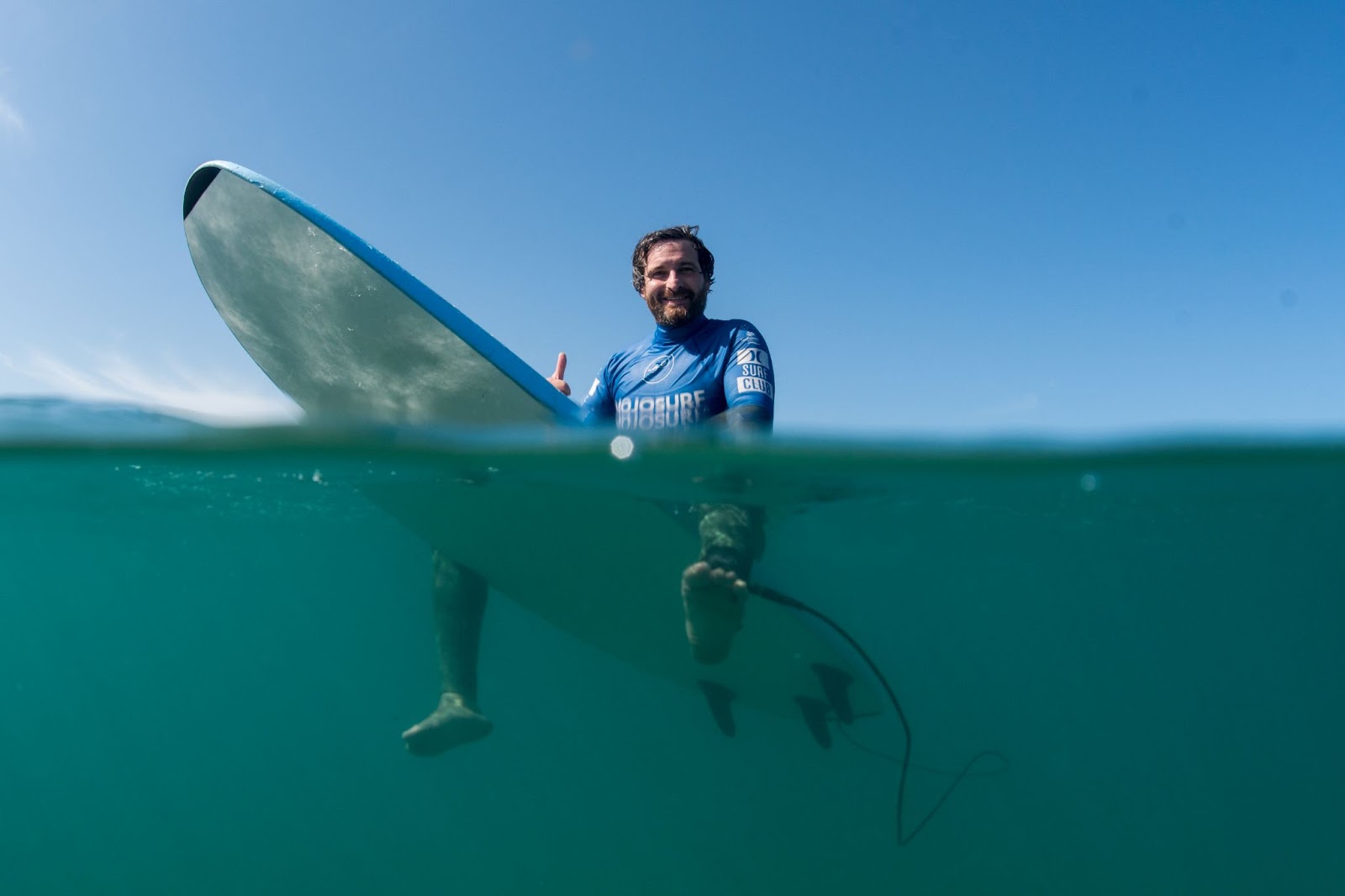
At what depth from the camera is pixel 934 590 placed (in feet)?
42.2

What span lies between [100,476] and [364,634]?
18.2m

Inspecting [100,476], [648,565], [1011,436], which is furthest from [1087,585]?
[100,476]

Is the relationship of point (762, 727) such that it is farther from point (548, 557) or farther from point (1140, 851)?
point (1140, 851)

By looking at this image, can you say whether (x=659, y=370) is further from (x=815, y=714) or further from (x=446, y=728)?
(x=815, y=714)

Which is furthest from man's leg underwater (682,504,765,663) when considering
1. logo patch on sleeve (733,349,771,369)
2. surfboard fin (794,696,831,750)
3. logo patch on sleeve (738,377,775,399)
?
surfboard fin (794,696,831,750)

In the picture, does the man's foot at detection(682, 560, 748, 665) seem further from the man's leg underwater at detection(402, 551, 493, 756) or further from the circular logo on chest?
the man's leg underwater at detection(402, 551, 493, 756)

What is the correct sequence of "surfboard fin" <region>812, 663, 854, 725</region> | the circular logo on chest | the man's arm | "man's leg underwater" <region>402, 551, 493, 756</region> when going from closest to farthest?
the man's arm, the circular logo on chest, "man's leg underwater" <region>402, 551, 493, 756</region>, "surfboard fin" <region>812, 663, 854, 725</region>

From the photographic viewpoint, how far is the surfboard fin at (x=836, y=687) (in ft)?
21.9

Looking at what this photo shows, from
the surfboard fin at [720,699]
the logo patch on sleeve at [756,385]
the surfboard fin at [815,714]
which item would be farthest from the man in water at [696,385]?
the surfboard fin at [720,699]

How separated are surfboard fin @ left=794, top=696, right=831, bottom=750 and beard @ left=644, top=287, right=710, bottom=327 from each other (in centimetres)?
463

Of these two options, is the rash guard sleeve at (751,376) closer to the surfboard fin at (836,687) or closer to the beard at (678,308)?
the beard at (678,308)

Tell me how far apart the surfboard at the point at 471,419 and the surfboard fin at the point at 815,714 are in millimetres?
34

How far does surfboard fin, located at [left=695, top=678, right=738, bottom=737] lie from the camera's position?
828cm

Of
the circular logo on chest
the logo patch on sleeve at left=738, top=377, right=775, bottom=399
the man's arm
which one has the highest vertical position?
the circular logo on chest
